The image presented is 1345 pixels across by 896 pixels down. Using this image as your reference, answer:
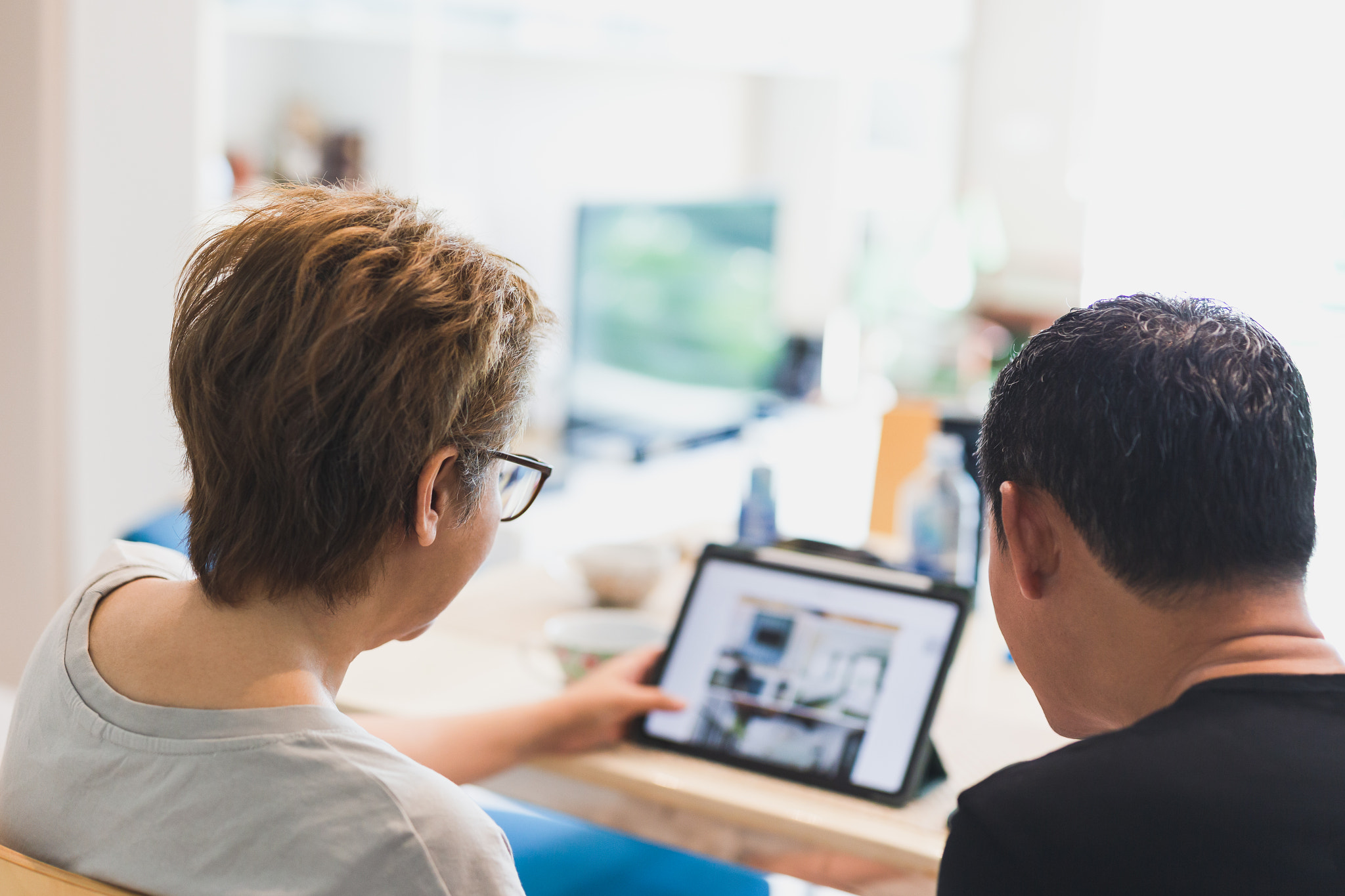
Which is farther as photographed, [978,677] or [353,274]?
[978,677]

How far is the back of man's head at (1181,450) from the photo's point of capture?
749 millimetres

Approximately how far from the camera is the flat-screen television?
12.1 ft

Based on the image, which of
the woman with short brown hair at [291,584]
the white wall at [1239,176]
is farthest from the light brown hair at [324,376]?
the white wall at [1239,176]

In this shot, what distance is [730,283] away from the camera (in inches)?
168

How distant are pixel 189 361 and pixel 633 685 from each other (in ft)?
2.05

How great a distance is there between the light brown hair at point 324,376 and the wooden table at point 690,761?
1.59 feet

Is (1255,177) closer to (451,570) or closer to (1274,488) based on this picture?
(1274,488)

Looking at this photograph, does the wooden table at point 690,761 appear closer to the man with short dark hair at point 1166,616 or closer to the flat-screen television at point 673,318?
the man with short dark hair at point 1166,616

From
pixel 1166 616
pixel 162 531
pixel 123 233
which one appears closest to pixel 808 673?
pixel 1166 616

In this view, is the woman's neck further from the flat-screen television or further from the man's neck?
the flat-screen television

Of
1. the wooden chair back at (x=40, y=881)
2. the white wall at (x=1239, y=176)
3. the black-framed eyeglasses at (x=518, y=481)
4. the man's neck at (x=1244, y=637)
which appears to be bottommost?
the wooden chair back at (x=40, y=881)

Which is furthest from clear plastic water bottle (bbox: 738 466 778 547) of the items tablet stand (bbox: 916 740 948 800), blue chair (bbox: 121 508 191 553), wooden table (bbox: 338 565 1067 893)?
→ blue chair (bbox: 121 508 191 553)

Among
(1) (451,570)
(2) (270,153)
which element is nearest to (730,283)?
(2) (270,153)

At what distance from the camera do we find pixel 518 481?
3.15ft
